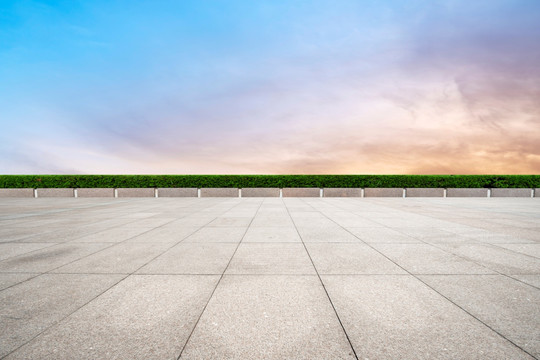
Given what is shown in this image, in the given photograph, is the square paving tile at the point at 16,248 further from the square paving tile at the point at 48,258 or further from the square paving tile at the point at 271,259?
the square paving tile at the point at 271,259

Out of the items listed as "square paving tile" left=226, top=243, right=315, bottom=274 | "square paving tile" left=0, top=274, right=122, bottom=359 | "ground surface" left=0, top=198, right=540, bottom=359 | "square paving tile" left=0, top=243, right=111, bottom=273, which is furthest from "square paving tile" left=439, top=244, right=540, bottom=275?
"square paving tile" left=0, top=243, right=111, bottom=273

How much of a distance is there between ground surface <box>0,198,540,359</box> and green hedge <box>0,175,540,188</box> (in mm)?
15528

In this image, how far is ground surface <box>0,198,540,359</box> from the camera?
2340 mm

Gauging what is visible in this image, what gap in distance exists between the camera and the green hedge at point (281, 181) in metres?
21.6

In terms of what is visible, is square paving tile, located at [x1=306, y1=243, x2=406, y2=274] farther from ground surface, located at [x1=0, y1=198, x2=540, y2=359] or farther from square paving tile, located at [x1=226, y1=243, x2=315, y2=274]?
square paving tile, located at [x1=226, y1=243, x2=315, y2=274]

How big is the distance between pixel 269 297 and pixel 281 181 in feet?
61.9

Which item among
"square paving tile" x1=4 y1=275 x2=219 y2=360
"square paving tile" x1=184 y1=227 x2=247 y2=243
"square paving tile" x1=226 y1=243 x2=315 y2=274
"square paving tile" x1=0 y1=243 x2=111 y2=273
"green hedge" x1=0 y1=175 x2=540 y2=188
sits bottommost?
"square paving tile" x1=4 y1=275 x2=219 y2=360

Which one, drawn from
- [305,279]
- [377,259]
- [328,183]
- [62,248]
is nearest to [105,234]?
[62,248]

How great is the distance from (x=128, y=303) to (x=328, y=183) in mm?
20227

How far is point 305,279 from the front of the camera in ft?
12.5

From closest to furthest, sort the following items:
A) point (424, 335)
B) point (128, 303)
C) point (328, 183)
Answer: point (424, 335) → point (128, 303) → point (328, 183)

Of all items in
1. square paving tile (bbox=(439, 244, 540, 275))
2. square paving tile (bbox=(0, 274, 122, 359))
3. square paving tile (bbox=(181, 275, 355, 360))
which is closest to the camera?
square paving tile (bbox=(181, 275, 355, 360))

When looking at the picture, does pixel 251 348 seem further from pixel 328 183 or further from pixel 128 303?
pixel 328 183

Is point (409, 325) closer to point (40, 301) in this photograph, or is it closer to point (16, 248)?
point (40, 301)
